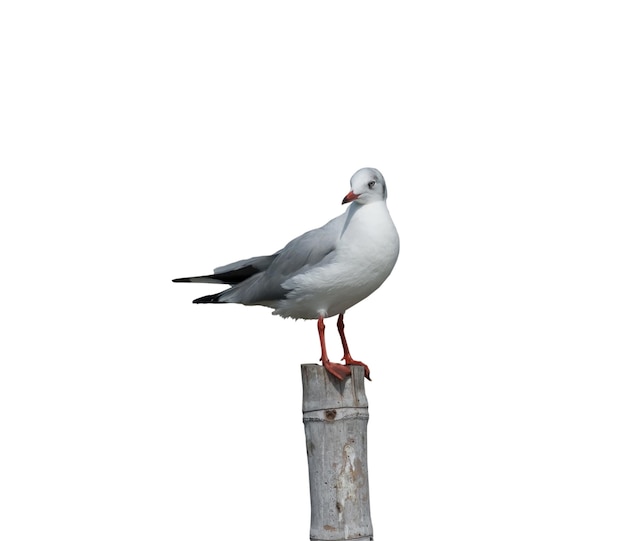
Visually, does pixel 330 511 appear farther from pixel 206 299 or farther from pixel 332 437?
pixel 206 299

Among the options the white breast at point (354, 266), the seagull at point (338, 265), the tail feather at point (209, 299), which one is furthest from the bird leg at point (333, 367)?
the tail feather at point (209, 299)

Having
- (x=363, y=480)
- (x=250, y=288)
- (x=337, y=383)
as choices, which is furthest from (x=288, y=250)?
(x=363, y=480)

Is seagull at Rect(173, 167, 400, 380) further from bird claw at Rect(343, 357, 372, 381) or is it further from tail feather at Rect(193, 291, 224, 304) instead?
tail feather at Rect(193, 291, 224, 304)

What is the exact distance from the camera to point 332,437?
6.66 m

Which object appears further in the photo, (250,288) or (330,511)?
(250,288)

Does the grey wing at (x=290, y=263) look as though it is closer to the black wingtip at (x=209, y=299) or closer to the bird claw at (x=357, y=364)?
the black wingtip at (x=209, y=299)

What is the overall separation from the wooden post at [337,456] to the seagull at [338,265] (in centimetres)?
12

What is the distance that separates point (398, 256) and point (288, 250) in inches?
30.6

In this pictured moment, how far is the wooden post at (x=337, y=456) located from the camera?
21.7 feet

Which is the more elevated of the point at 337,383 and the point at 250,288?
the point at 250,288

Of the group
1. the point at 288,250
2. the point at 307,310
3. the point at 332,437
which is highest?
the point at 288,250

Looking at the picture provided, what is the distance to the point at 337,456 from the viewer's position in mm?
6641

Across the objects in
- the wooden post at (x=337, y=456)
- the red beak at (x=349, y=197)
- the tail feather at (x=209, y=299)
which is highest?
the red beak at (x=349, y=197)

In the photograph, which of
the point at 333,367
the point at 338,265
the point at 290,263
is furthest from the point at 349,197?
the point at 333,367
